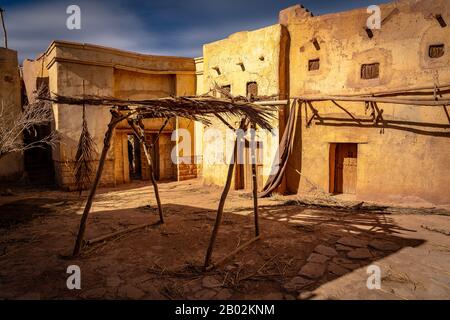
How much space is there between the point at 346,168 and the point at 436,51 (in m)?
4.28

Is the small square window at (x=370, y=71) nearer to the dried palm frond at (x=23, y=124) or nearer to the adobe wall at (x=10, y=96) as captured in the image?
the dried palm frond at (x=23, y=124)

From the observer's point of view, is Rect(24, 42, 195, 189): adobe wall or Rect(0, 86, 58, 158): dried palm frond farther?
Rect(24, 42, 195, 189): adobe wall

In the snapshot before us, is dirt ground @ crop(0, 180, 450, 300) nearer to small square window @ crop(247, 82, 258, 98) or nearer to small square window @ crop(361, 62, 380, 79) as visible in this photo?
small square window @ crop(361, 62, 380, 79)

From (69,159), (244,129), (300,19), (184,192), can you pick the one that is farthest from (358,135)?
(69,159)

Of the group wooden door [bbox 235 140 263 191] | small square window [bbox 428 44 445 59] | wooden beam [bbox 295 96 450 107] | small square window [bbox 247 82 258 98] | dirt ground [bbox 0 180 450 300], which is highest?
small square window [bbox 428 44 445 59]

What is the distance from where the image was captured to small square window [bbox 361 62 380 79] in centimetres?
912

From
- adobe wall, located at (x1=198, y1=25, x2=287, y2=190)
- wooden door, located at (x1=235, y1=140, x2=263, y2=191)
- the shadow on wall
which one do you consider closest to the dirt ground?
the shadow on wall

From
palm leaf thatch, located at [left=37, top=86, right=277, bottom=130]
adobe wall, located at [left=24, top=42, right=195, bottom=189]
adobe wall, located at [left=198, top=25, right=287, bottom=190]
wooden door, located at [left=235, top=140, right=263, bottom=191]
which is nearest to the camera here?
palm leaf thatch, located at [left=37, top=86, right=277, bottom=130]

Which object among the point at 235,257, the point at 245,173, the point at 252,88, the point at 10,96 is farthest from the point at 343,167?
the point at 10,96

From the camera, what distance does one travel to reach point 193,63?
15.3 meters

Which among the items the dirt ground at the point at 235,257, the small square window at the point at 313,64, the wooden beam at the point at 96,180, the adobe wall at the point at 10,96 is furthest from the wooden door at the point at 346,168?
the adobe wall at the point at 10,96

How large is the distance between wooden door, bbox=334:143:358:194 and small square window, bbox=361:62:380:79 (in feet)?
7.36

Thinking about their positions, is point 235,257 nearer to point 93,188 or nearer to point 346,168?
point 93,188

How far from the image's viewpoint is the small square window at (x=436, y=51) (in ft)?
26.9
